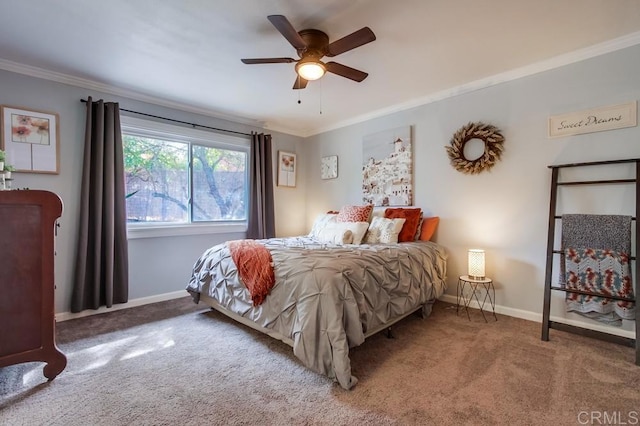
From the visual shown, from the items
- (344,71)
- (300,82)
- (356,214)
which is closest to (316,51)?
(344,71)

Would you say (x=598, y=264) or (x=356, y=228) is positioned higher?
(x=356, y=228)

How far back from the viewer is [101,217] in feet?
10.0

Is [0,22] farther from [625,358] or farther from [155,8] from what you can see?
[625,358]

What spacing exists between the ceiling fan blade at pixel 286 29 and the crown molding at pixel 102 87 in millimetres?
2315

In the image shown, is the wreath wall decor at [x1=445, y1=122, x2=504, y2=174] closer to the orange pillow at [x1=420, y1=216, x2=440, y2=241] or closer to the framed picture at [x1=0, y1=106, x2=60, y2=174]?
the orange pillow at [x1=420, y1=216, x2=440, y2=241]

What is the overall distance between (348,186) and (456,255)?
1766 mm

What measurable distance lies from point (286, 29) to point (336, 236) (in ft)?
6.57

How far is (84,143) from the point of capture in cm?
306

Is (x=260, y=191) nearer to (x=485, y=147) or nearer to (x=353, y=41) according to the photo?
(x=353, y=41)

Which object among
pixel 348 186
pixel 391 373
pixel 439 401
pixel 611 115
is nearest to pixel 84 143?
pixel 348 186

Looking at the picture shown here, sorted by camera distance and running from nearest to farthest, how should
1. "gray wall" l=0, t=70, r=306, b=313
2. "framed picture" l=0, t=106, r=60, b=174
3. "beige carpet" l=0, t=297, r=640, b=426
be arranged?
"beige carpet" l=0, t=297, r=640, b=426 → "framed picture" l=0, t=106, r=60, b=174 → "gray wall" l=0, t=70, r=306, b=313

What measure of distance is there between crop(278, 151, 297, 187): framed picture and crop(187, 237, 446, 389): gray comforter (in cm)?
209

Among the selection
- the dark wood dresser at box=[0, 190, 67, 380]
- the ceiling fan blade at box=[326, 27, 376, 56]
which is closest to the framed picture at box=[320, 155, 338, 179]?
the ceiling fan blade at box=[326, 27, 376, 56]

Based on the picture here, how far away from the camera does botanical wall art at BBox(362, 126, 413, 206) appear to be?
12.2ft
